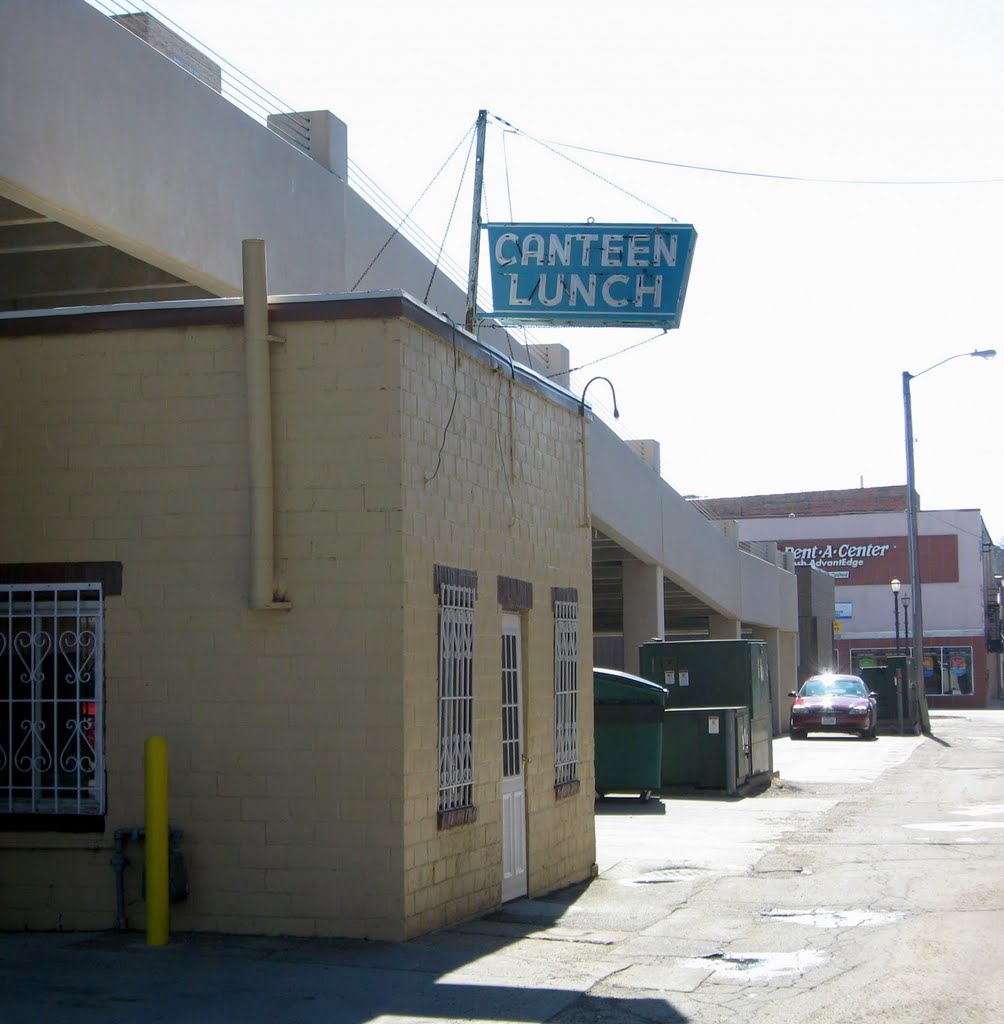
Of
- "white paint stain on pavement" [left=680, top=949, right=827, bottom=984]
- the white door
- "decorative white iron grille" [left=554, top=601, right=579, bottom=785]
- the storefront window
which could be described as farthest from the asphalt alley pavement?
the storefront window

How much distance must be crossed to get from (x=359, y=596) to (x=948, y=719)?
41318 mm

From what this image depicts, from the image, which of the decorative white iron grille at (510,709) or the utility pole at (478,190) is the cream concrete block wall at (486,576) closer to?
the decorative white iron grille at (510,709)

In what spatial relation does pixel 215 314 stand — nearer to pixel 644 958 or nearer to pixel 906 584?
pixel 644 958

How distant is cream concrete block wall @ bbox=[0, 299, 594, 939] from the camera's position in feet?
30.3

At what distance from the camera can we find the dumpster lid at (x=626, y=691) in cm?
1903

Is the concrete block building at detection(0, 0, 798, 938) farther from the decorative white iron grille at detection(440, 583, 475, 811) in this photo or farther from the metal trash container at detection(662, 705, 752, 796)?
the metal trash container at detection(662, 705, 752, 796)

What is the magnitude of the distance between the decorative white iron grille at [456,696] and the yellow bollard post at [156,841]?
73.7 inches

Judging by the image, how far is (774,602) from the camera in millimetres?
39875

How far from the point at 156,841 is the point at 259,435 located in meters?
2.57

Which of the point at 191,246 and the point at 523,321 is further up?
the point at 191,246

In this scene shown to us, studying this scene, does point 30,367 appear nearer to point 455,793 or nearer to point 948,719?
point 455,793

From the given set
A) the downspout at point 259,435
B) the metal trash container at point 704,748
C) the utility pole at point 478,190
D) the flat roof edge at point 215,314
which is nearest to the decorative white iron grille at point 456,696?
the downspout at point 259,435

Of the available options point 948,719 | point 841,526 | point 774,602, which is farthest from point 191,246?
point 841,526

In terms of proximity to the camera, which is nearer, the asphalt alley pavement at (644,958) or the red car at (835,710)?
the asphalt alley pavement at (644,958)
